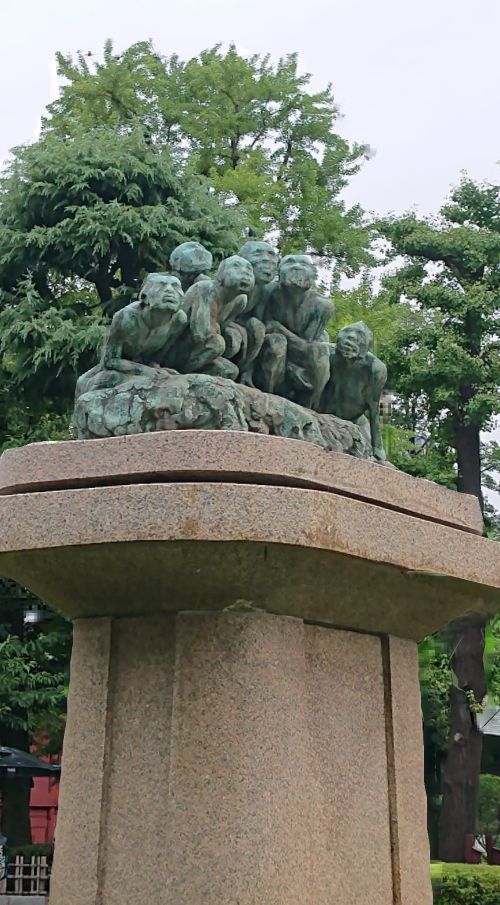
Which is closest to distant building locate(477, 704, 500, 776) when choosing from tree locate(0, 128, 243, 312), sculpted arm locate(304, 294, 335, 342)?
tree locate(0, 128, 243, 312)

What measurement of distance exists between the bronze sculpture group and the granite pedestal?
51 centimetres

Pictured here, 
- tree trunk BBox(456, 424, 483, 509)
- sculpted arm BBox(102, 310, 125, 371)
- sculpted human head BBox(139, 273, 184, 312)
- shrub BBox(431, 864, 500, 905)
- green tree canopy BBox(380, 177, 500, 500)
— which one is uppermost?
green tree canopy BBox(380, 177, 500, 500)

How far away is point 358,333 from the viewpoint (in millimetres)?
5480

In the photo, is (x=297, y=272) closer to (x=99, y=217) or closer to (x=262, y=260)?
(x=262, y=260)

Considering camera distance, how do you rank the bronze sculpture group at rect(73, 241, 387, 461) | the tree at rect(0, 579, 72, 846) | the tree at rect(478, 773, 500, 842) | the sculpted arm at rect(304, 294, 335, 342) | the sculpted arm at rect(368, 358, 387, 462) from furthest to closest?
the tree at rect(478, 773, 500, 842)
the tree at rect(0, 579, 72, 846)
the sculpted arm at rect(368, 358, 387, 462)
the sculpted arm at rect(304, 294, 335, 342)
the bronze sculpture group at rect(73, 241, 387, 461)

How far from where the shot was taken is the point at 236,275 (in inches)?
191

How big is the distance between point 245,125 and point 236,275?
52.1ft

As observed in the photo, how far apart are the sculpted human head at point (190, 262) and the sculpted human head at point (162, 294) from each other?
427mm

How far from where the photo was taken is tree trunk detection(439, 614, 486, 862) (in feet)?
52.5

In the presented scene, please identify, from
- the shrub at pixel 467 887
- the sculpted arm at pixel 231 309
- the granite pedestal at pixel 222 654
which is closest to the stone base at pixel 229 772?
the granite pedestal at pixel 222 654

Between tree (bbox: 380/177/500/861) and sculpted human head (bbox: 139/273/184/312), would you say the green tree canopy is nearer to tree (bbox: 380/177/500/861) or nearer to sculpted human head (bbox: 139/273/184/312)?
tree (bbox: 380/177/500/861)

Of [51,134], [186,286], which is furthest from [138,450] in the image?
[51,134]

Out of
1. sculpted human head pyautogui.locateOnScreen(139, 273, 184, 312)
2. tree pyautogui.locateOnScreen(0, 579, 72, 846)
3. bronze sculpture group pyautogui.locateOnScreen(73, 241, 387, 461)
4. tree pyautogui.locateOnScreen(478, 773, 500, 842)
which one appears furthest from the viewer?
tree pyautogui.locateOnScreen(478, 773, 500, 842)

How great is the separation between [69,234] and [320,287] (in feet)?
16.6
